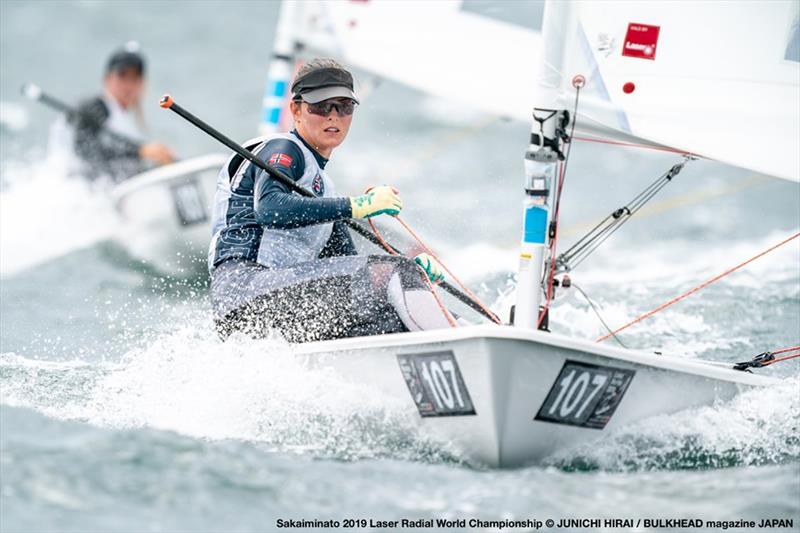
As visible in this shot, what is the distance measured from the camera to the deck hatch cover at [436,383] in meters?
3.94

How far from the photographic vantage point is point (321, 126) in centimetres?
455

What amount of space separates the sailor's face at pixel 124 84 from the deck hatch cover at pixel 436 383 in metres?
6.28

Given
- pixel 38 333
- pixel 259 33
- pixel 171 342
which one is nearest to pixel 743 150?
pixel 171 342

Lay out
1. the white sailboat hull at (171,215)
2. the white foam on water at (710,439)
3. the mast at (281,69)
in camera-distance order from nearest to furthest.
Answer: the white foam on water at (710,439)
the mast at (281,69)
the white sailboat hull at (171,215)

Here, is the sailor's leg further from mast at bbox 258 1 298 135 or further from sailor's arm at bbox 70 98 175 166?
sailor's arm at bbox 70 98 175 166

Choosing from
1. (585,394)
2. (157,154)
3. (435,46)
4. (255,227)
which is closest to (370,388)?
(585,394)

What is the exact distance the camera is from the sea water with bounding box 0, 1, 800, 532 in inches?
146

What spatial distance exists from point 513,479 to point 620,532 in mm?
389

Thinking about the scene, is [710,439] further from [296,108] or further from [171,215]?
[171,215]

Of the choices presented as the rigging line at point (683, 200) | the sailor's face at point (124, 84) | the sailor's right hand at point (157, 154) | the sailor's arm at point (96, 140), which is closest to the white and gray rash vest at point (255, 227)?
the rigging line at point (683, 200)

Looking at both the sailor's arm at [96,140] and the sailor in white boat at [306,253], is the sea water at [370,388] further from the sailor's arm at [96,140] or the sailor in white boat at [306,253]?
the sailor's arm at [96,140]

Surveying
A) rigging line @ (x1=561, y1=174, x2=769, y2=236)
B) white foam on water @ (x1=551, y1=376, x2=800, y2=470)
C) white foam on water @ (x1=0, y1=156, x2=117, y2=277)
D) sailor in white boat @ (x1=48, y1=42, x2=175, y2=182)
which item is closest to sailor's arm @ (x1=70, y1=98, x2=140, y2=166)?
sailor in white boat @ (x1=48, y1=42, x2=175, y2=182)

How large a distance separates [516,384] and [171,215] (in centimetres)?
439

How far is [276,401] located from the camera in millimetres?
4332
